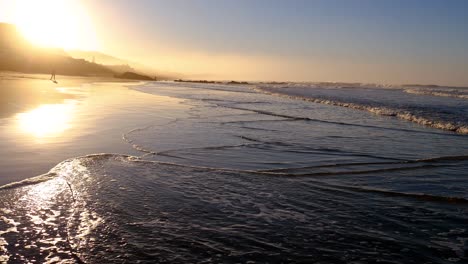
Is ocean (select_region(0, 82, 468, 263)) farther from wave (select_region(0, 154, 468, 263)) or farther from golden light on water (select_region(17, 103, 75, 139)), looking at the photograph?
golden light on water (select_region(17, 103, 75, 139))

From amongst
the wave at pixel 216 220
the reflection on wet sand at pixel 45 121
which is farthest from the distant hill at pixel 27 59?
the wave at pixel 216 220

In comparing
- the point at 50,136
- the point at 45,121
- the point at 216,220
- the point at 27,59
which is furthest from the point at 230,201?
the point at 27,59

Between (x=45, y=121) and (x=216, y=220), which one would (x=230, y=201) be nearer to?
(x=216, y=220)

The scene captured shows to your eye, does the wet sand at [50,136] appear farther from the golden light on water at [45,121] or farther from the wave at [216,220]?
the wave at [216,220]

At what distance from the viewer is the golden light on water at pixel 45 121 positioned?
33.3ft

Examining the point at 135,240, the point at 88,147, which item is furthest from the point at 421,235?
the point at 88,147

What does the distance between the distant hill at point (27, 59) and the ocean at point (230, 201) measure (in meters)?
64.3

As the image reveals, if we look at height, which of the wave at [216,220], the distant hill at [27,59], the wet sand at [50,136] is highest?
the distant hill at [27,59]

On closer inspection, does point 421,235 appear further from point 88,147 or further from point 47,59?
point 47,59

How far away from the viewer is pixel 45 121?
12141 mm

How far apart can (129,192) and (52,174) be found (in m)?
1.51

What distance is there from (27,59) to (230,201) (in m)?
98.5

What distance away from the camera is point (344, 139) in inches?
438

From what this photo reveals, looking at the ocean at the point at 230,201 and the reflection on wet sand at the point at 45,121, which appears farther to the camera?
the reflection on wet sand at the point at 45,121
